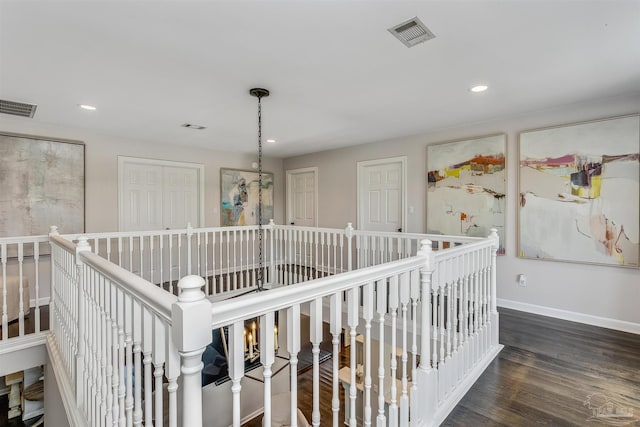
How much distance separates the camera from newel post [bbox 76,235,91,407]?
183 cm

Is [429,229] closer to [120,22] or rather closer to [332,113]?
[332,113]

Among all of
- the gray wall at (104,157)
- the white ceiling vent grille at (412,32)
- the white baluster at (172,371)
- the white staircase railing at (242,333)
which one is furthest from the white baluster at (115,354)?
the gray wall at (104,157)

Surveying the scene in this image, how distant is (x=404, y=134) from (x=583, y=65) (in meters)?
2.41

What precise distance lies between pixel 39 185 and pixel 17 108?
3.73 ft

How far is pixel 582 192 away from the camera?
11.0ft

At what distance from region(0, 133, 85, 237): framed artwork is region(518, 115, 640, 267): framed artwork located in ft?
19.7

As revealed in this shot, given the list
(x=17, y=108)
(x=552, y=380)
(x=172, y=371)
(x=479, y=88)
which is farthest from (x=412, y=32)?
(x=17, y=108)

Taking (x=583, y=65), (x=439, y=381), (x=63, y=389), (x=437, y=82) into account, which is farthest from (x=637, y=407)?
(x=63, y=389)

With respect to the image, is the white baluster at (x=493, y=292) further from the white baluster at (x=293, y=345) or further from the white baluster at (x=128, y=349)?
the white baluster at (x=128, y=349)

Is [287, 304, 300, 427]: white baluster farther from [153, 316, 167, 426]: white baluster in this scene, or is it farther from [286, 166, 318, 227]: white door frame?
[286, 166, 318, 227]: white door frame

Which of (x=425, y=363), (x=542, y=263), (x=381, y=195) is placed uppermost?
(x=381, y=195)

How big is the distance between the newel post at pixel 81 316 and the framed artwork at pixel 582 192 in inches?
172

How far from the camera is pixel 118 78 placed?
2686mm

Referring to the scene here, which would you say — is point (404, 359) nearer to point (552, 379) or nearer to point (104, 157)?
point (552, 379)
